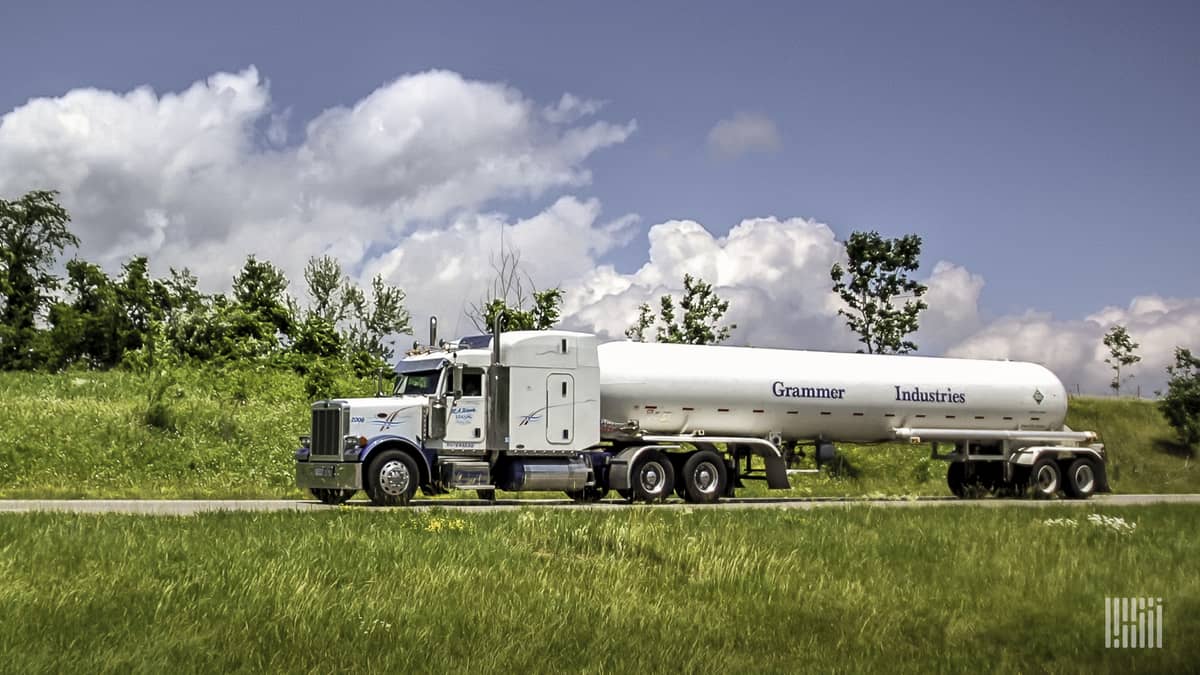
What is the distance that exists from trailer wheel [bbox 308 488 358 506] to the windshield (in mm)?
2308

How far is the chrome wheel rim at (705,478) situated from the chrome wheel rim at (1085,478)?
1097 cm

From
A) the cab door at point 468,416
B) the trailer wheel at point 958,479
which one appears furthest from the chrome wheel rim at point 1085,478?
the cab door at point 468,416

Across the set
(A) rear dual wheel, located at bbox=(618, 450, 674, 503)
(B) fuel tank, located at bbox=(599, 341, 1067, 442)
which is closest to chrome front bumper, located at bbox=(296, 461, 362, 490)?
(B) fuel tank, located at bbox=(599, 341, 1067, 442)

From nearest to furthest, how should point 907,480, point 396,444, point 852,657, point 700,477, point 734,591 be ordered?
point 852,657 < point 734,591 < point 396,444 < point 700,477 < point 907,480

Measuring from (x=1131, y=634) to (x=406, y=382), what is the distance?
55.0 feet

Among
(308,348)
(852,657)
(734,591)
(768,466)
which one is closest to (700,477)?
(768,466)

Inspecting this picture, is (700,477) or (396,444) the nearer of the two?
(396,444)

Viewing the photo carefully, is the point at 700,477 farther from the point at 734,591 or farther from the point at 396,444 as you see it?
the point at 734,591

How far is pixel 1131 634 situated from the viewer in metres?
12.5

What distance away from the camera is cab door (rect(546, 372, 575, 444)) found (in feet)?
86.9

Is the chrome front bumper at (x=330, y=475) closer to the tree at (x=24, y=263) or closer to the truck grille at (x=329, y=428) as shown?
the truck grille at (x=329, y=428)

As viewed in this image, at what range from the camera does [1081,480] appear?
33.4 m

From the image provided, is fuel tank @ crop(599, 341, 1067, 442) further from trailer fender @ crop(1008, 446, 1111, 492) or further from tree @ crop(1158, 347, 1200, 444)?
tree @ crop(1158, 347, 1200, 444)

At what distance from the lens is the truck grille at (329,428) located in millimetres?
24781
